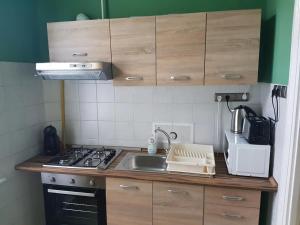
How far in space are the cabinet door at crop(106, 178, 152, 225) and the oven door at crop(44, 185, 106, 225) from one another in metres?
0.10

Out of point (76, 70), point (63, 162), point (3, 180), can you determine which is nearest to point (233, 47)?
point (76, 70)

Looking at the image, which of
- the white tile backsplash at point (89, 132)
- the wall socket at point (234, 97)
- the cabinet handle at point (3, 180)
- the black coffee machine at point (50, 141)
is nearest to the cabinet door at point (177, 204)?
the wall socket at point (234, 97)

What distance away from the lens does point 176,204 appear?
5.48 feet

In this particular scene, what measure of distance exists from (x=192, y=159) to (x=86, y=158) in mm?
905

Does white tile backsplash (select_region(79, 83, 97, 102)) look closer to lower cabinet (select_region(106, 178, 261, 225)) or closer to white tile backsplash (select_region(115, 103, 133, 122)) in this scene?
white tile backsplash (select_region(115, 103, 133, 122))

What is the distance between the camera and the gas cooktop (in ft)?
6.11

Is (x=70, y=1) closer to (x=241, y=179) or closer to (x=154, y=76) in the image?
(x=154, y=76)

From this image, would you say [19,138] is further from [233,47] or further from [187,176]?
[233,47]

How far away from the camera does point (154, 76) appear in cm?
176

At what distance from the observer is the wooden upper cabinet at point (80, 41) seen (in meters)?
1.80

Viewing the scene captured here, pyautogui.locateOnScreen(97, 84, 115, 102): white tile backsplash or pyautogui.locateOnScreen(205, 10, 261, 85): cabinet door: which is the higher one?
pyautogui.locateOnScreen(205, 10, 261, 85): cabinet door

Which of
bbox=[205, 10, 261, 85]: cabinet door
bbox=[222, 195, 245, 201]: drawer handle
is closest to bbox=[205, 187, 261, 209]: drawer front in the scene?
bbox=[222, 195, 245, 201]: drawer handle

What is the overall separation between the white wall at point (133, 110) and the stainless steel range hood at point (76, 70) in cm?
41

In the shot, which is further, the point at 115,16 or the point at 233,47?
the point at 115,16
